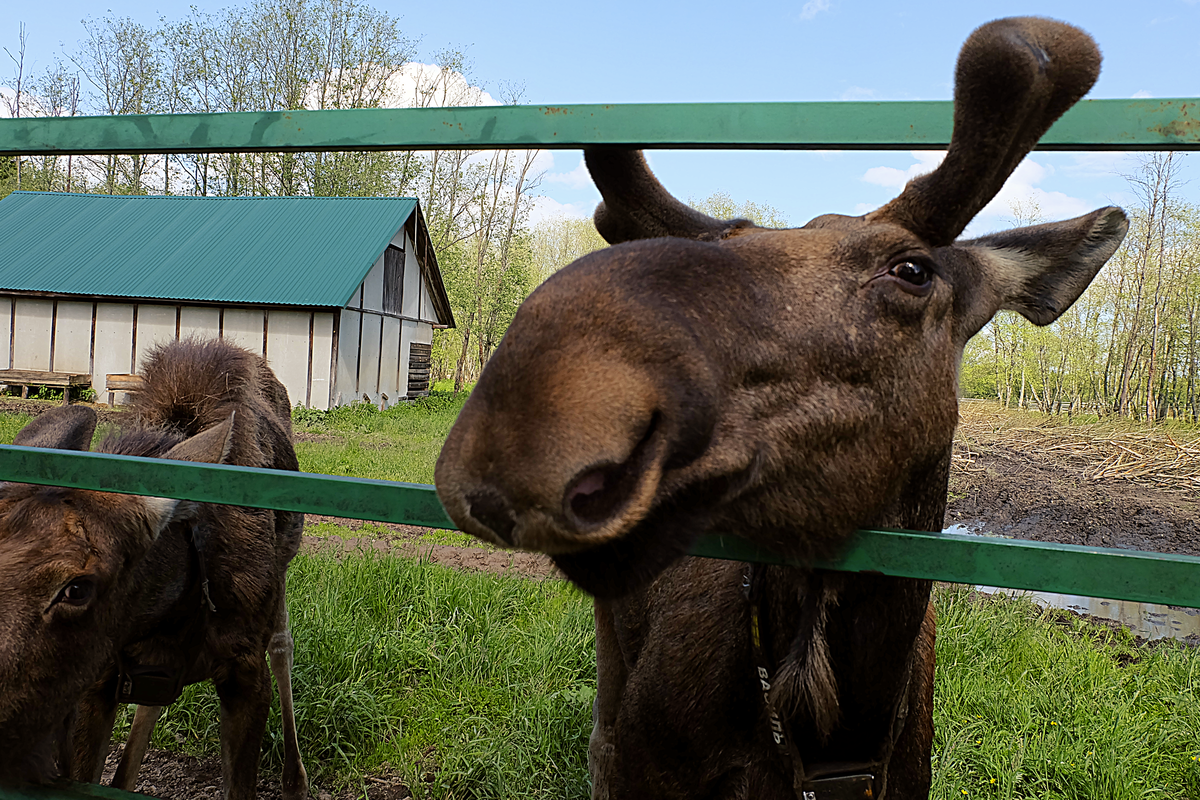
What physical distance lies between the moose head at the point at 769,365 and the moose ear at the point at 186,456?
172cm

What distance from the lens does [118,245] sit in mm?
22641

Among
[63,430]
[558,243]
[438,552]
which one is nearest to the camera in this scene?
[63,430]

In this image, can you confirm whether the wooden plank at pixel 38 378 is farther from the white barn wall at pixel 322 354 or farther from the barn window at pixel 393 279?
the barn window at pixel 393 279

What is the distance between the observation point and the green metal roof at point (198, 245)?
67.7ft

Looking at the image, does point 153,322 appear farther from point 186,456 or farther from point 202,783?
point 186,456

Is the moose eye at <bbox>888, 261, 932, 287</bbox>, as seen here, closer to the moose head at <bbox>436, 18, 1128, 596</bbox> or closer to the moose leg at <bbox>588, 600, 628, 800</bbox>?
the moose head at <bbox>436, 18, 1128, 596</bbox>

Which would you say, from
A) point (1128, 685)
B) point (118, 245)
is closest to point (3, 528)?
point (1128, 685)

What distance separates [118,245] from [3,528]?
2412cm

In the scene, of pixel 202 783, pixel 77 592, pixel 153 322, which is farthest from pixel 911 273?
pixel 153 322

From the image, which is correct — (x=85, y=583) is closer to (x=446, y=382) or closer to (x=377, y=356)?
(x=377, y=356)

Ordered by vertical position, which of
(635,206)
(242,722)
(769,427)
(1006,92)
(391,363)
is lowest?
(242,722)

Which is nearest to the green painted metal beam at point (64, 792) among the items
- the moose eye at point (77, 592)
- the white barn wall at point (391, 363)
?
the moose eye at point (77, 592)

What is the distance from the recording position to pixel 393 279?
24.3m

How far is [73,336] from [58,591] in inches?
911
